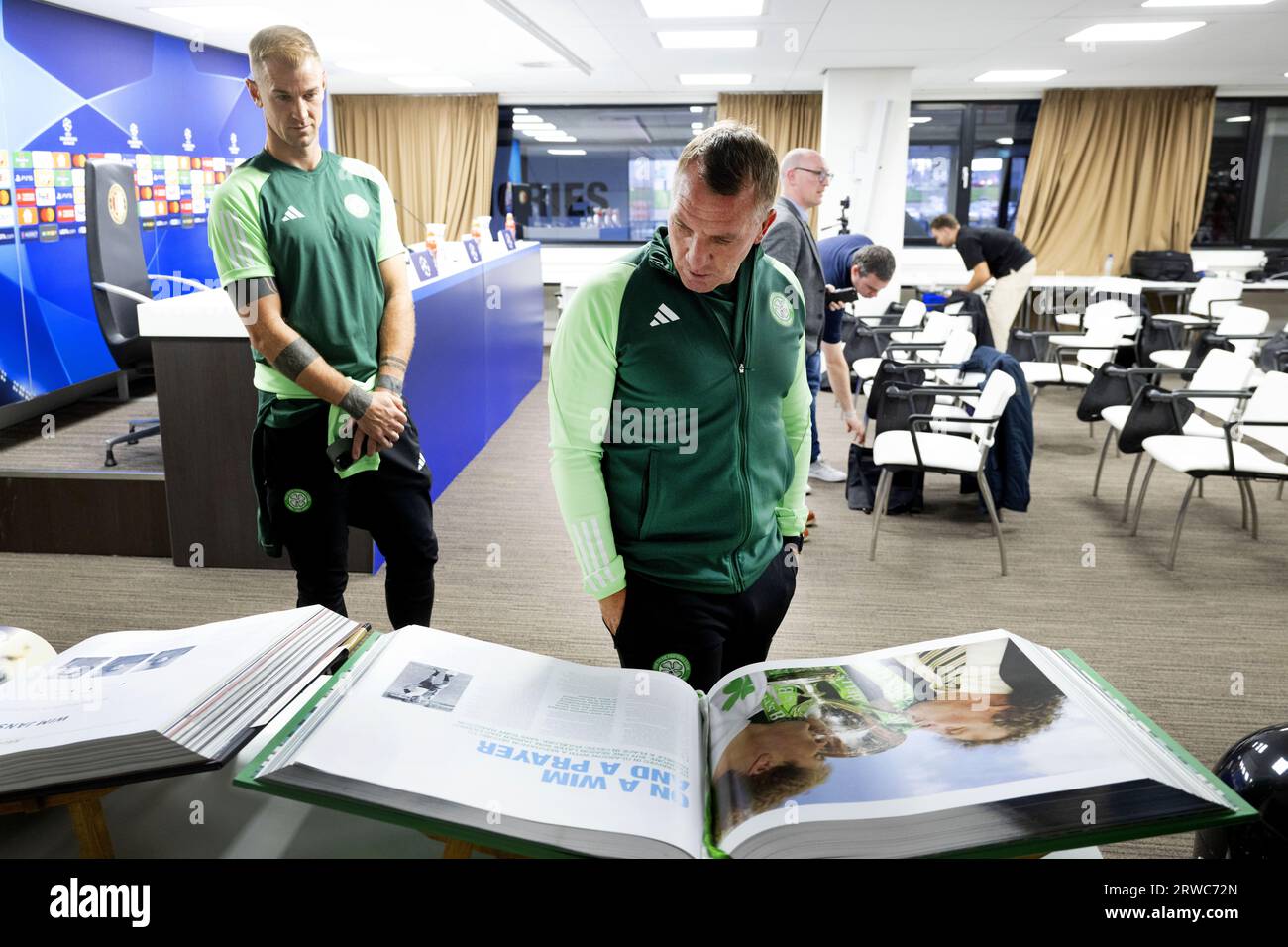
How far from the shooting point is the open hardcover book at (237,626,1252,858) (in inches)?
24.5

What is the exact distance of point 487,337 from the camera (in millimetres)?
5562

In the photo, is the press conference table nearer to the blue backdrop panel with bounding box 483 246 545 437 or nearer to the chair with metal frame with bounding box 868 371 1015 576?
the blue backdrop panel with bounding box 483 246 545 437

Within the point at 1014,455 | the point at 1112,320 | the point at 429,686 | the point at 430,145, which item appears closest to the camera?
the point at 429,686

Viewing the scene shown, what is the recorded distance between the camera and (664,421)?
4.15ft

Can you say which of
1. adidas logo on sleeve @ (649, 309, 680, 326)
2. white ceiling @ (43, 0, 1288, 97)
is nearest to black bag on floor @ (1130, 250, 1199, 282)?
white ceiling @ (43, 0, 1288, 97)

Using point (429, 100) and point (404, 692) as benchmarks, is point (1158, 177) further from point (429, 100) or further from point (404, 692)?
point (404, 692)

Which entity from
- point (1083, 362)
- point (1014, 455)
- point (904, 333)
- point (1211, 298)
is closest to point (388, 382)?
point (1014, 455)

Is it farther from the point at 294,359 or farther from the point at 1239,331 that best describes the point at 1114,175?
the point at 294,359

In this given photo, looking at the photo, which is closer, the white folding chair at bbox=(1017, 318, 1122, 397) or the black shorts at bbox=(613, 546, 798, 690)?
the black shorts at bbox=(613, 546, 798, 690)

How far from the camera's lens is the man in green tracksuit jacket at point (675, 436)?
1.24 m

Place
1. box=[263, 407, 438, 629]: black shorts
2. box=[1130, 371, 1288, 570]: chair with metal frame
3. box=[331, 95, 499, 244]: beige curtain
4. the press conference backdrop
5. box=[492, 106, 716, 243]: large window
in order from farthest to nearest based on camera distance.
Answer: box=[492, 106, 716, 243]: large window, box=[331, 95, 499, 244]: beige curtain, the press conference backdrop, box=[1130, 371, 1288, 570]: chair with metal frame, box=[263, 407, 438, 629]: black shorts

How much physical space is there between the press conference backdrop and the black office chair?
50.0 inches

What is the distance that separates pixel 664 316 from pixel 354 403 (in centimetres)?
106

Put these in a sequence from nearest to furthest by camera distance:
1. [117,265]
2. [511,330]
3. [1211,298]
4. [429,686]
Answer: [429,686] < [117,265] < [511,330] < [1211,298]
